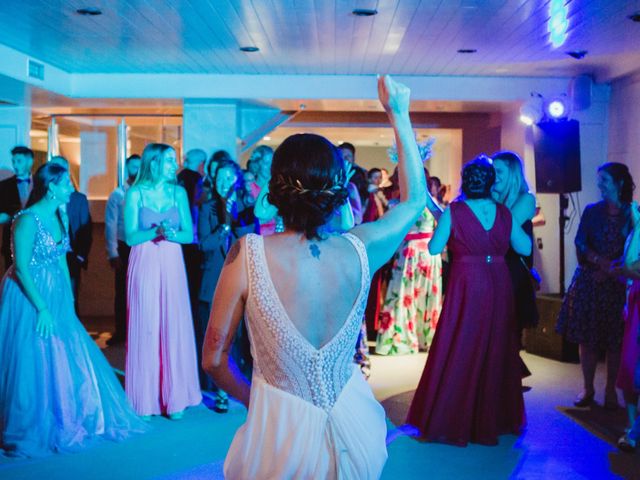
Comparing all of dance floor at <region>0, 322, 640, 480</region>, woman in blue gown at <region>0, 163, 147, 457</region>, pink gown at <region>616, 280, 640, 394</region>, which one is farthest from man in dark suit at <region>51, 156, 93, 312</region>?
pink gown at <region>616, 280, 640, 394</region>

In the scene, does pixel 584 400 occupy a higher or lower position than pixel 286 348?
lower

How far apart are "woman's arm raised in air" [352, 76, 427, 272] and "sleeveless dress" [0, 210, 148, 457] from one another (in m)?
2.94

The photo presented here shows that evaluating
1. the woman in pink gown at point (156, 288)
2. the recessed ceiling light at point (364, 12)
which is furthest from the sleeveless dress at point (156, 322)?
the recessed ceiling light at point (364, 12)

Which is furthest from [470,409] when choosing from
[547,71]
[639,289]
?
[547,71]

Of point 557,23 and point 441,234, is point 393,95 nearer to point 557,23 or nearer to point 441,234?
point 441,234

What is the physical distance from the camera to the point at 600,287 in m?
5.34

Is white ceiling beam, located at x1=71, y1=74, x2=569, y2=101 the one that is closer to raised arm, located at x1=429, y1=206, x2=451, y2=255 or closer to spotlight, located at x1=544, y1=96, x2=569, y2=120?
spotlight, located at x1=544, y1=96, x2=569, y2=120

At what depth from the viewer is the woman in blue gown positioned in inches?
169

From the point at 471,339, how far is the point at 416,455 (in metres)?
0.75

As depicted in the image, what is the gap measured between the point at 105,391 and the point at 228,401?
3.42 feet

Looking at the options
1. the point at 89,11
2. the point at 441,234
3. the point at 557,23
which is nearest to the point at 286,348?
the point at 441,234

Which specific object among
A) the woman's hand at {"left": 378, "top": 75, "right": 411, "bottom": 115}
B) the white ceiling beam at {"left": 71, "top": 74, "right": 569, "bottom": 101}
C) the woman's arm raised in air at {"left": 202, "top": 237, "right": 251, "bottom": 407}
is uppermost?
the white ceiling beam at {"left": 71, "top": 74, "right": 569, "bottom": 101}

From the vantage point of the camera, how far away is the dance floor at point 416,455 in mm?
4027

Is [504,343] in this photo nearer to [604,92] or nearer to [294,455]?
[294,455]
